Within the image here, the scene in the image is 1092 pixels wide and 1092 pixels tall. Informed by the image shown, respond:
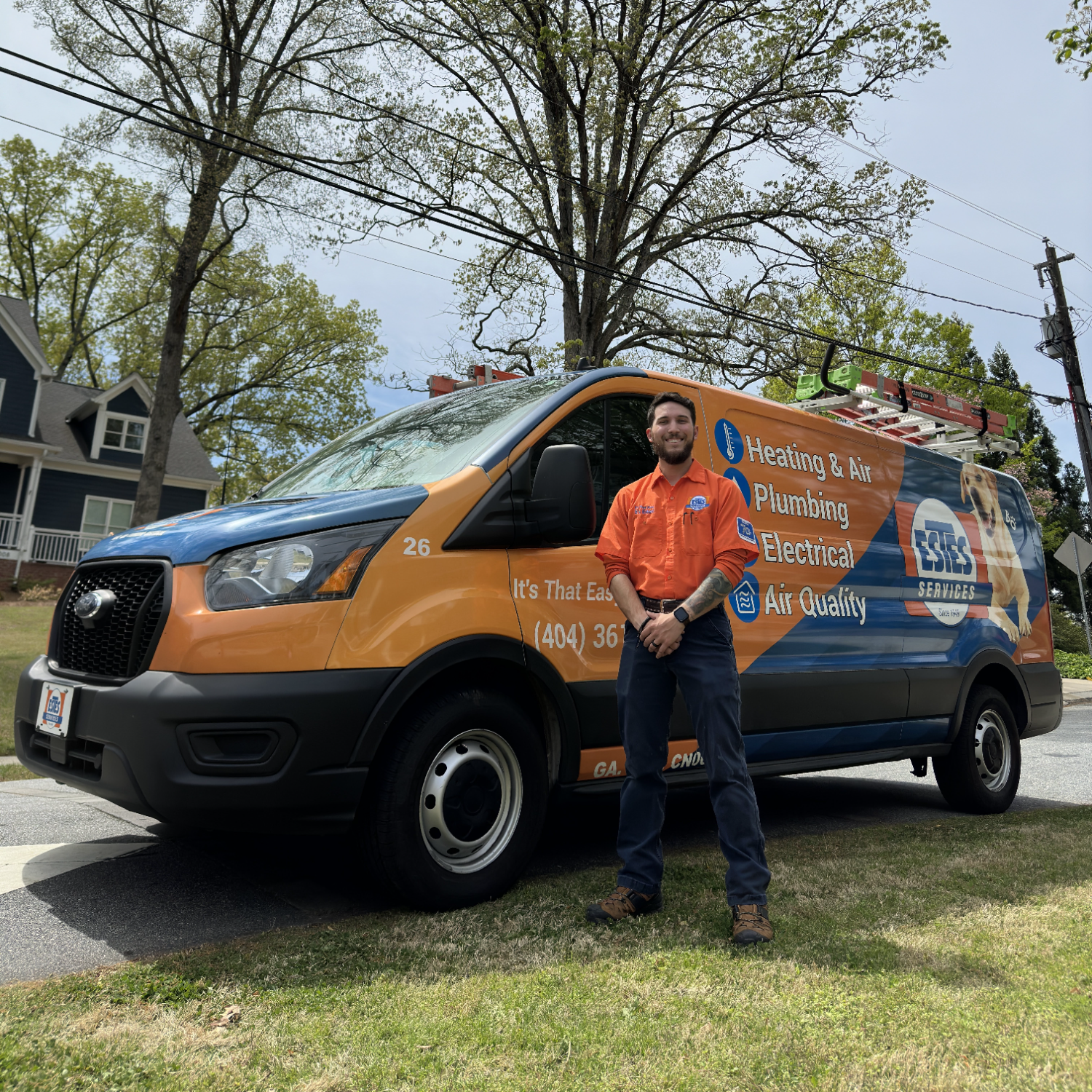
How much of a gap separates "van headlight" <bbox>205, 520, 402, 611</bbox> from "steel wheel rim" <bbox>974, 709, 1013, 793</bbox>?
4.80 m

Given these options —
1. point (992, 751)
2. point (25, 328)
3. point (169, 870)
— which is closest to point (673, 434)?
point (169, 870)

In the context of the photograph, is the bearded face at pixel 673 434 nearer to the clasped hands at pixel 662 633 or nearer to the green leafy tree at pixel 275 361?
the clasped hands at pixel 662 633

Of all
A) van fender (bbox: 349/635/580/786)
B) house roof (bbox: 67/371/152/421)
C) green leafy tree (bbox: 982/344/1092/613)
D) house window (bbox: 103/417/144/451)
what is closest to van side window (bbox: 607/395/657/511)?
van fender (bbox: 349/635/580/786)

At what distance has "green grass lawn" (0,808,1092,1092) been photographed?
2.29 m

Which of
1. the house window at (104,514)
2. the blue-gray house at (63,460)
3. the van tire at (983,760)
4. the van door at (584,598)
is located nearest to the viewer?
the van door at (584,598)

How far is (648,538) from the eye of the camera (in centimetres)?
369

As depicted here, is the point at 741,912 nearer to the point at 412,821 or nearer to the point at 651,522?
the point at 412,821

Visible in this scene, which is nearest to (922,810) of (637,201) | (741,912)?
(741,912)

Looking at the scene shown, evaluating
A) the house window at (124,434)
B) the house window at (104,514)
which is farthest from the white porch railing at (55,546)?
the house window at (124,434)

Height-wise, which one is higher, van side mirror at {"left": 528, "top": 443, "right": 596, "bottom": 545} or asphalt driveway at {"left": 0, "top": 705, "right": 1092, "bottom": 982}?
van side mirror at {"left": 528, "top": 443, "right": 596, "bottom": 545}

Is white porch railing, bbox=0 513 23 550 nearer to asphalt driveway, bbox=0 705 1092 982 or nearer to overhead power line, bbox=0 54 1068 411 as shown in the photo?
overhead power line, bbox=0 54 1068 411

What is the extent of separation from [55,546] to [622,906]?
1120 inches

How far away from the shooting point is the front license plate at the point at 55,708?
3443 mm

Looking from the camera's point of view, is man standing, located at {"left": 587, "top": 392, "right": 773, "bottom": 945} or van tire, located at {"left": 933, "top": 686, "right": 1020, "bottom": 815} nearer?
man standing, located at {"left": 587, "top": 392, "right": 773, "bottom": 945}
